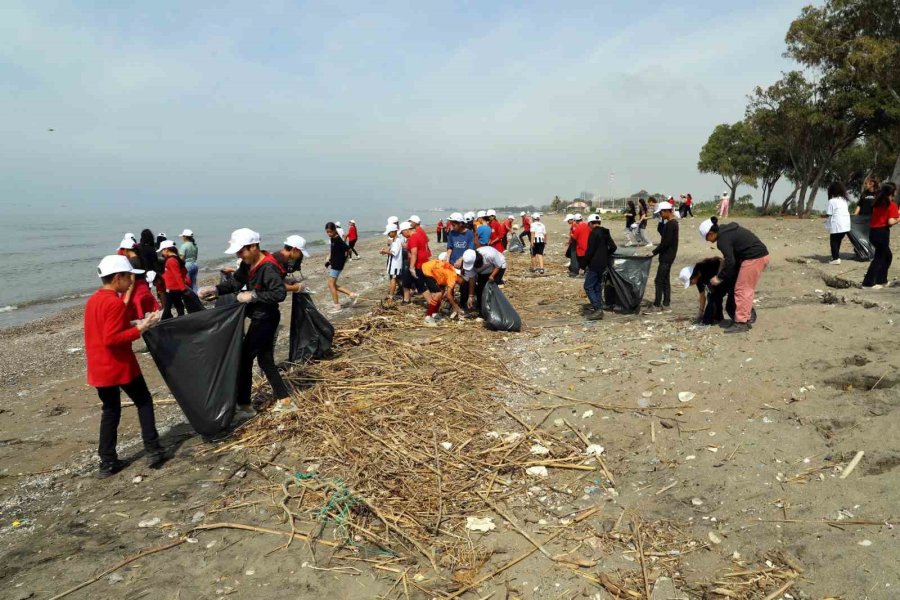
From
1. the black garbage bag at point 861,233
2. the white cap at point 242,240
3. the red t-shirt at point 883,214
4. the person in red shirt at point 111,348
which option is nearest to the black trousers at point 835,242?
the black garbage bag at point 861,233

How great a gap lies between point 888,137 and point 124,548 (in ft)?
99.3

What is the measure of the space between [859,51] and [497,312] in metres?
18.8

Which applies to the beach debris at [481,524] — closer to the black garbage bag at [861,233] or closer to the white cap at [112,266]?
the white cap at [112,266]

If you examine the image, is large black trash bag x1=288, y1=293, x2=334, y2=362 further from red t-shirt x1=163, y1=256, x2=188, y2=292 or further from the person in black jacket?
the person in black jacket

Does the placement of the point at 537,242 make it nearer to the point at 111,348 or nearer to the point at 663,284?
the point at 663,284

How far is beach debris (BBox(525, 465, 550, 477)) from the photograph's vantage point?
4043mm

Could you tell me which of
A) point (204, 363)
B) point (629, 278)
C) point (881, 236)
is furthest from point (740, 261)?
point (204, 363)

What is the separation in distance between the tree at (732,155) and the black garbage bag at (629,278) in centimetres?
3357

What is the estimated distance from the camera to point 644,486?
12.3 feet

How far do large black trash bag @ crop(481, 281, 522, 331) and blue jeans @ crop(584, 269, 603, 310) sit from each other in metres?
1.42

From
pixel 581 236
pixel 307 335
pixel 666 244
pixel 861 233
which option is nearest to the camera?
pixel 307 335

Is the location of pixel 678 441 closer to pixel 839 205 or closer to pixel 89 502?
pixel 89 502

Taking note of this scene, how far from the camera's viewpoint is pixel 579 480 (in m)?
3.93

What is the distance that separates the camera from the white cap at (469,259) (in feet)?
25.2
